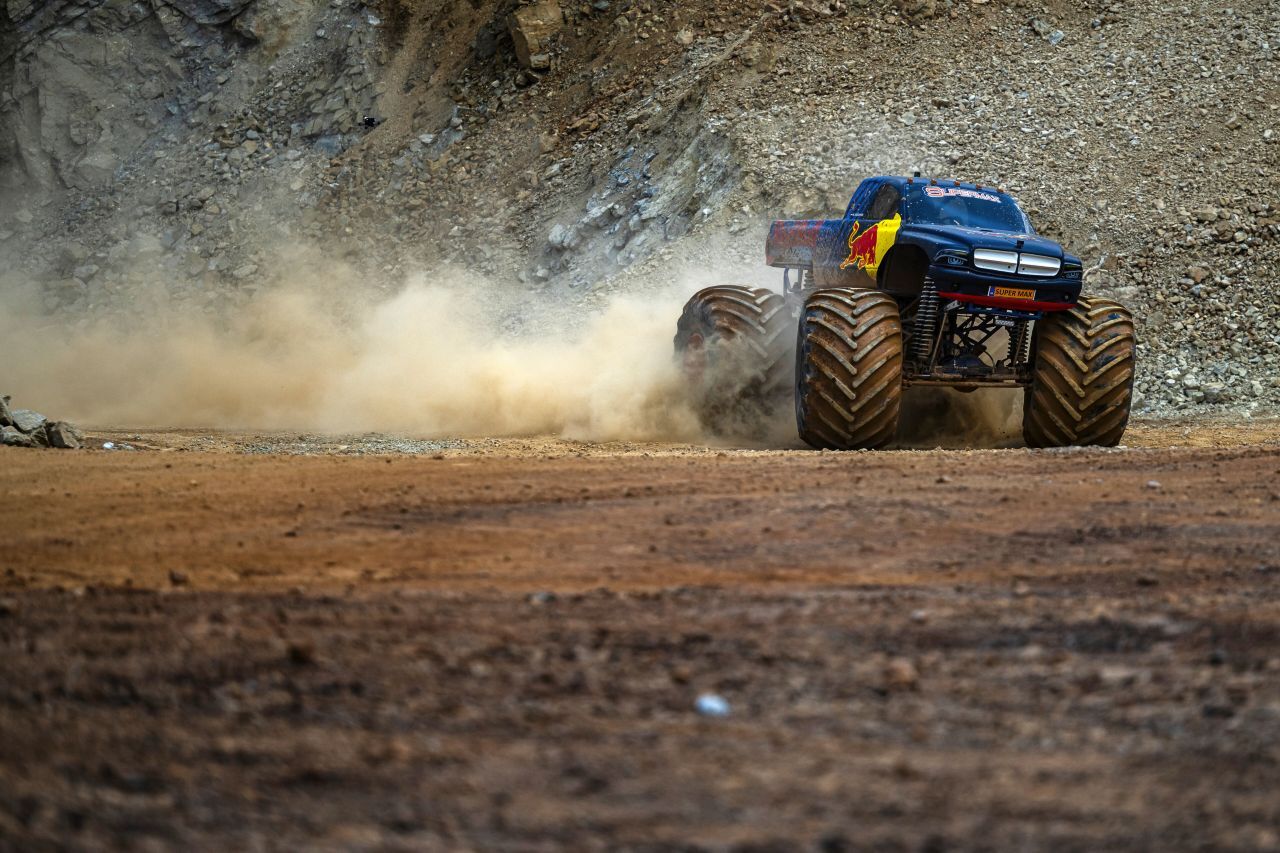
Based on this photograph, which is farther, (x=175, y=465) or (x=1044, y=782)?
(x=175, y=465)

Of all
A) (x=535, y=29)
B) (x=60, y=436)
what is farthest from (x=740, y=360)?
(x=535, y=29)

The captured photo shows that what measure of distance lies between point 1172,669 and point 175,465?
700 cm

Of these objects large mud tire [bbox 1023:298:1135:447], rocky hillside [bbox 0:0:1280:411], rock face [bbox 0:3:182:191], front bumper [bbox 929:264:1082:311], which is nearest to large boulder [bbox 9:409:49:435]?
front bumper [bbox 929:264:1082:311]

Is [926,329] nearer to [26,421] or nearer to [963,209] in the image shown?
[963,209]

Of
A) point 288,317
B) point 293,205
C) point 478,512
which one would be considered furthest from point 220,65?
point 478,512

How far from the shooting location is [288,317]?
2428 cm

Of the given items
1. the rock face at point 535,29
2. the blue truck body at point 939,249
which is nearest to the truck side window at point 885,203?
the blue truck body at point 939,249

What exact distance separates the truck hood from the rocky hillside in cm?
647

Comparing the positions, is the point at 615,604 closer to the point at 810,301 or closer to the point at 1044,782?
the point at 1044,782

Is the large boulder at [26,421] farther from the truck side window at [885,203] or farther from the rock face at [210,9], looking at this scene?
the rock face at [210,9]

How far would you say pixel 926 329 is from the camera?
1130cm

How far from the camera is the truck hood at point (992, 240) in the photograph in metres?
11.1

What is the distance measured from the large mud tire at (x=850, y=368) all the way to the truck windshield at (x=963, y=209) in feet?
4.41

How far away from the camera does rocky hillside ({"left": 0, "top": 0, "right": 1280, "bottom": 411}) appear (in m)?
19.6
